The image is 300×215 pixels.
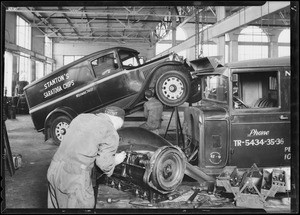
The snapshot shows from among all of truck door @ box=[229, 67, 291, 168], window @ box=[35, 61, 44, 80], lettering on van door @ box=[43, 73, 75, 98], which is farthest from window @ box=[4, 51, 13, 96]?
truck door @ box=[229, 67, 291, 168]

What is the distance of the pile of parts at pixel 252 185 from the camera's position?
10.2 feet

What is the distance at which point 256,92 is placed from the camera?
511 centimetres

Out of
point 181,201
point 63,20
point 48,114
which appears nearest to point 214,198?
point 181,201

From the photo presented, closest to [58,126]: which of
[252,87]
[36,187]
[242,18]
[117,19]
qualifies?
[36,187]

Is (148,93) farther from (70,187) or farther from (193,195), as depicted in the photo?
(70,187)

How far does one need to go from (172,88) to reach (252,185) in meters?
3.90

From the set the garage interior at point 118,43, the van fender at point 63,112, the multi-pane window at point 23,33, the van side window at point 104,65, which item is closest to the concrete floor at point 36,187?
the garage interior at point 118,43

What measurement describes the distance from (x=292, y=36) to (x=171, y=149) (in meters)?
1.85

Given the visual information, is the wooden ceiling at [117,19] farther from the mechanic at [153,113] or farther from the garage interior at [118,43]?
the mechanic at [153,113]

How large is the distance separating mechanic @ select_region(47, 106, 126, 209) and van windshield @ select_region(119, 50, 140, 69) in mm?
4623

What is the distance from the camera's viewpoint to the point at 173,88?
683cm

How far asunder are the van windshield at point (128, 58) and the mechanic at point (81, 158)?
4.62m

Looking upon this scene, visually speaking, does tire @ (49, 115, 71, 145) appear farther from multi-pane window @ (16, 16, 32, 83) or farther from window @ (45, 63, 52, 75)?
window @ (45, 63, 52, 75)

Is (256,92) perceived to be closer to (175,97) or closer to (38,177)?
(175,97)
